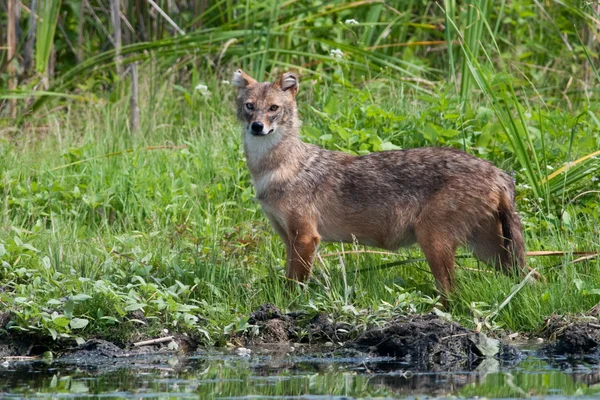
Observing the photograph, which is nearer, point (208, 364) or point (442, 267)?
point (208, 364)

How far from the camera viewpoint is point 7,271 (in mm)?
7426

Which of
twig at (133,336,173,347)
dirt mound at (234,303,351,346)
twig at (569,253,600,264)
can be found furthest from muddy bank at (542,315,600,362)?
twig at (133,336,173,347)

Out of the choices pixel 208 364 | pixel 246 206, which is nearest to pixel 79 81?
pixel 246 206

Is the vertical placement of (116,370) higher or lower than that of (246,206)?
lower

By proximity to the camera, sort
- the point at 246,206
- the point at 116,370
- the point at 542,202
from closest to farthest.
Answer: the point at 116,370, the point at 542,202, the point at 246,206

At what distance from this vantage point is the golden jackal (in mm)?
7355

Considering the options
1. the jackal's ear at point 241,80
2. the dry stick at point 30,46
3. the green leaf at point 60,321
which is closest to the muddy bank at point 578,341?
the green leaf at point 60,321

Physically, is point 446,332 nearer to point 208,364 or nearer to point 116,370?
point 208,364

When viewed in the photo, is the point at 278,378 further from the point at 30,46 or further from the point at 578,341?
the point at 30,46

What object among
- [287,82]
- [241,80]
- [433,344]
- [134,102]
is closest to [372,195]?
[287,82]

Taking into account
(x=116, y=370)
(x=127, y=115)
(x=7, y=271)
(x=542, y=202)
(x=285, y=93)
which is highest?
(x=127, y=115)

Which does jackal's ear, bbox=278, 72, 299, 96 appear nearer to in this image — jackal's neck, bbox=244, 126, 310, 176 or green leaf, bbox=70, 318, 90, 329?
jackal's neck, bbox=244, 126, 310, 176

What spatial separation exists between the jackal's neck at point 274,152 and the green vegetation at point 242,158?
737mm

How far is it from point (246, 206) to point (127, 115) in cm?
303
